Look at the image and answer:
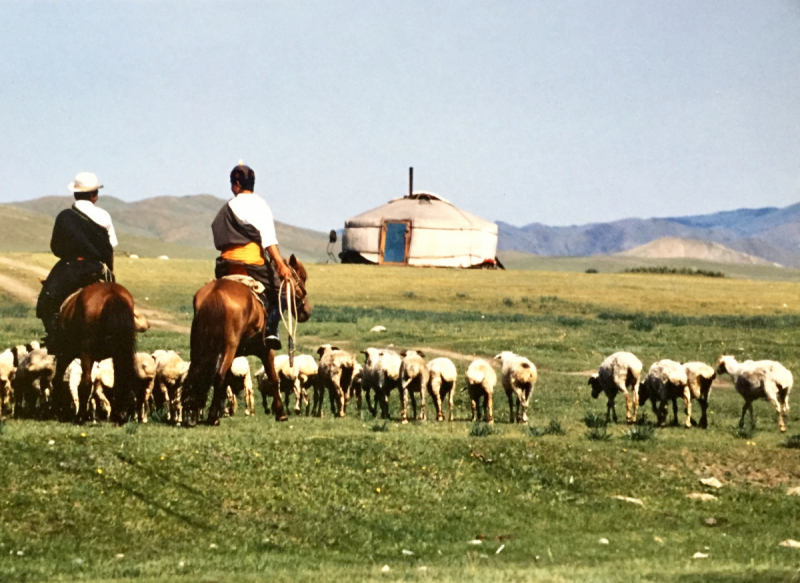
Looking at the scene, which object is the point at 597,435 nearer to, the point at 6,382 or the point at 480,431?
the point at 480,431

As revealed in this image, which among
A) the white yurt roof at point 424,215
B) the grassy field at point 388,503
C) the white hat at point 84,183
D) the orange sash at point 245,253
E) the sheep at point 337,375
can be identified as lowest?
the grassy field at point 388,503

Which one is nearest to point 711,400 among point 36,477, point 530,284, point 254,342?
point 254,342

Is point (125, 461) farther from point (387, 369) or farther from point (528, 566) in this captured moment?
point (387, 369)

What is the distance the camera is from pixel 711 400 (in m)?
22.1

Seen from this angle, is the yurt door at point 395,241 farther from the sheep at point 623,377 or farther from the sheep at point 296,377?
the sheep at point 623,377

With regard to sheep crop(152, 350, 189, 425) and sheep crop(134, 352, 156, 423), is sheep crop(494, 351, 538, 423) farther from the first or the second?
sheep crop(134, 352, 156, 423)

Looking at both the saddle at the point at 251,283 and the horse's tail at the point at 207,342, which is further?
the saddle at the point at 251,283

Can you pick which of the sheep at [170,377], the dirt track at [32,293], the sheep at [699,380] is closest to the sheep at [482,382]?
the sheep at [699,380]

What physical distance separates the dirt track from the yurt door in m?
18.1

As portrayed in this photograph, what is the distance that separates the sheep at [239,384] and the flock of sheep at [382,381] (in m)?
0.02

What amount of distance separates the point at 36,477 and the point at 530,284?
4225 cm

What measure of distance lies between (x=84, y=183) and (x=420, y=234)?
45888mm

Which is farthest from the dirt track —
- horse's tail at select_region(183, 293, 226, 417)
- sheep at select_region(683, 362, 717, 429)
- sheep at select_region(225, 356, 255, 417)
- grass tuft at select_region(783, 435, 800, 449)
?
grass tuft at select_region(783, 435, 800, 449)

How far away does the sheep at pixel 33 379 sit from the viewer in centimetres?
1617
